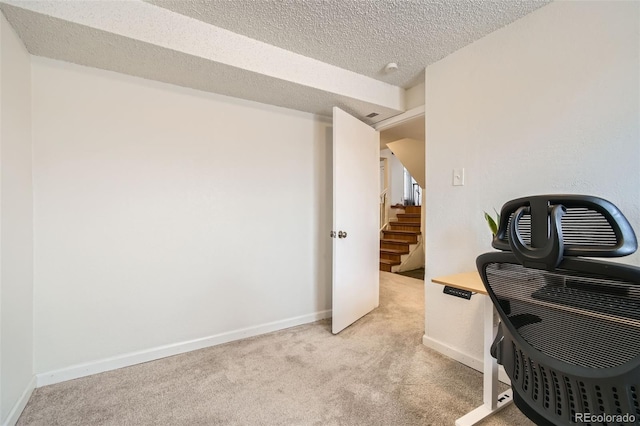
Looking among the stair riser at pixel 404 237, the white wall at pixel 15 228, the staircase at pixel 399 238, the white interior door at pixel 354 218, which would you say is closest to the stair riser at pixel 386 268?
the staircase at pixel 399 238

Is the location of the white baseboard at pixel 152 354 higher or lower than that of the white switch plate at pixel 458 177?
lower

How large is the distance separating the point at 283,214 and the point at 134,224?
114cm

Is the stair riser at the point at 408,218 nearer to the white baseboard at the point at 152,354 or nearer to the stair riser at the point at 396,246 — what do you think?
the stair riser at the point at 396,246

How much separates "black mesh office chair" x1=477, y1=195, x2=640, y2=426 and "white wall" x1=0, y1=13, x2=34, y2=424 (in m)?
2.07

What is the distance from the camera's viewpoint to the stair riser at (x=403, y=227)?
5.52 metres

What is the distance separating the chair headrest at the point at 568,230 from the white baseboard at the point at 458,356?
137 cm

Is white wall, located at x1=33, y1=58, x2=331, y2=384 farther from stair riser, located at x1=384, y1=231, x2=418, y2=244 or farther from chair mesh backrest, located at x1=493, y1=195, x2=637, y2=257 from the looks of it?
stair riser, located at x1=384, y1=231, x2=418, y2=244

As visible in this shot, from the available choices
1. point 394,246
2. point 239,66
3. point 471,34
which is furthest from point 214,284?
point 394,246

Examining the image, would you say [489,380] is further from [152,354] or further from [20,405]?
[20,405]

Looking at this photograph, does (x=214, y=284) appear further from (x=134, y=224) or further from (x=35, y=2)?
(x=35, y=2)

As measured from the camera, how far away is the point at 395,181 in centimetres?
691

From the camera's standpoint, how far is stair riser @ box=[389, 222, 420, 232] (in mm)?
5516

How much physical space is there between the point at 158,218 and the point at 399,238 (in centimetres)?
433

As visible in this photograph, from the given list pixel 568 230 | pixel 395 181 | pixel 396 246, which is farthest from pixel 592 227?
pixel 395 181
